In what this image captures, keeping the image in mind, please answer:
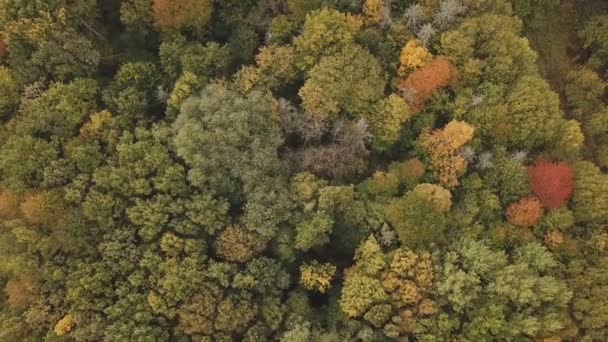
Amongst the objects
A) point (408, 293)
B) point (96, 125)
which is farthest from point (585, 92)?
point (96, 125)

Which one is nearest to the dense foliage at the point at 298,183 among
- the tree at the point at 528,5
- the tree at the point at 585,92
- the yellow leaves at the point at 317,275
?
the yellow leaves at the point at 317,275

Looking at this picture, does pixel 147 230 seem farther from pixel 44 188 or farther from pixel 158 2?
pixel 158 2

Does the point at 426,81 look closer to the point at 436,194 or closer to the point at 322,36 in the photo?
the point at 322,36

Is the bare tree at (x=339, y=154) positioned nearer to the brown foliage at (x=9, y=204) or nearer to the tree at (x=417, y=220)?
the tree at (x=417, y=220)

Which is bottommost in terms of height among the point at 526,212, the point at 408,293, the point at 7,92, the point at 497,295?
the point at 408,293

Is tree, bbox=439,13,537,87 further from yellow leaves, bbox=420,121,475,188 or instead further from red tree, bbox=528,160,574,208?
red tree, bbox=528,160,574,208

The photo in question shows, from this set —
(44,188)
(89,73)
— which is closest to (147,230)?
(44,188)
